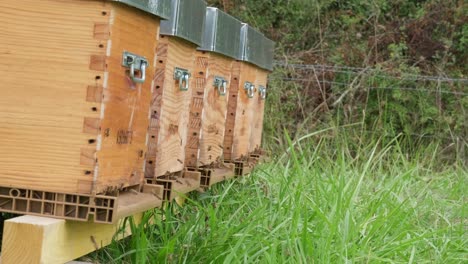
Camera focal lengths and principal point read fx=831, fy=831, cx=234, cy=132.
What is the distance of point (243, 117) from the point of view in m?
7.32

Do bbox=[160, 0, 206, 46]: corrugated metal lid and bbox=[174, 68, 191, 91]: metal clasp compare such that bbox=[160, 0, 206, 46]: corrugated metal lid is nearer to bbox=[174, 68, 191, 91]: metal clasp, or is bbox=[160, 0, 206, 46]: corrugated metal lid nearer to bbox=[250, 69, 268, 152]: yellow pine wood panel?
bbox=[174, 68, 191, 91]: metal clasp

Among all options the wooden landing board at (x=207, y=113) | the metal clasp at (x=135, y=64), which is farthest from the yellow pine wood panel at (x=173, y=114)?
the metal clasp at (x=135, y=64)

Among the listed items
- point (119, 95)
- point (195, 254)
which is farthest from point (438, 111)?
point (119, 95)

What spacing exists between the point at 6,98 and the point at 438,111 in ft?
31.4

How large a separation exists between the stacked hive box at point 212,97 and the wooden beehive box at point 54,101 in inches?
85.8

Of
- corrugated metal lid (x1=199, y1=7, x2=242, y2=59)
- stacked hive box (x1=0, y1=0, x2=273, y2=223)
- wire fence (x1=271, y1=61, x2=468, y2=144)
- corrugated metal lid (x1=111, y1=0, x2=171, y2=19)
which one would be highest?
wire fence (x1=271, y1=61, x2=468, y2=144)

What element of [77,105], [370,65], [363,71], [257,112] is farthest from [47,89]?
[370,65]

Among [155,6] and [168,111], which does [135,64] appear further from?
[168,111]

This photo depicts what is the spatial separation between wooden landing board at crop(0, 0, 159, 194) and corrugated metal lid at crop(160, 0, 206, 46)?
3.36 feet

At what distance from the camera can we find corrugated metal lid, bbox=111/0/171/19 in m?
3.68

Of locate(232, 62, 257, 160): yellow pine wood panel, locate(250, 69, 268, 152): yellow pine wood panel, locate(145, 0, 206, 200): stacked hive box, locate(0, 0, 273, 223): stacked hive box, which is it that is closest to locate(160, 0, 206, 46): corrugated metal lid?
locate(145, 0, 206, 200): stacked hive box

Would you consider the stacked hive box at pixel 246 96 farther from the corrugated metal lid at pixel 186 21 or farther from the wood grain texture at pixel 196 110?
the corrugated metal lid at pixel 186 21

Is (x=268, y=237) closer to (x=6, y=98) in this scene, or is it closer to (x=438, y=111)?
(x=6, y=98)

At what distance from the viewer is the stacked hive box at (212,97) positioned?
5.71m
